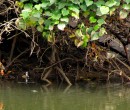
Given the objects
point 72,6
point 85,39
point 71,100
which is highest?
point 72,6

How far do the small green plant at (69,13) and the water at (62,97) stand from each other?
0.72m

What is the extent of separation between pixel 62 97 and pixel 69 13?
1.16 metres

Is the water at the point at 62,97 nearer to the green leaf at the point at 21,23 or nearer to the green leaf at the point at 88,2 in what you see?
the green leaf at the point at 21,23

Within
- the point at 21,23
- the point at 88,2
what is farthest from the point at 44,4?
the point at 88,2

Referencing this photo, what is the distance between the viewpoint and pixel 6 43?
26.3ft

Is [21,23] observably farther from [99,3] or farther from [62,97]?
[62,97]

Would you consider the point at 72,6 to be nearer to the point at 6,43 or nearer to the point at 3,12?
the point at 3,12

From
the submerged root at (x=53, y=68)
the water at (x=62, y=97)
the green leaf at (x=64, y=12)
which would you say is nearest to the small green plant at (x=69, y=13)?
the green leaf at (x=64, y=12)

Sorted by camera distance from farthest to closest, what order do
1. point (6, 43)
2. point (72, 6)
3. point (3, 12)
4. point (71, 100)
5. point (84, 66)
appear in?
point (6, 43), point (84, 66), point (3, 12), point (71, 100), point (72, 6)

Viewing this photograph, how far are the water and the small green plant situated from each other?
2.37 feet

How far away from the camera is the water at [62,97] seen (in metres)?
5.45

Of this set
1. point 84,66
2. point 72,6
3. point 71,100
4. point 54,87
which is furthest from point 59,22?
point 84,66

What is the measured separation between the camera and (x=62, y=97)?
5.89m

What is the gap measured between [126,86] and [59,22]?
1.96 meters
